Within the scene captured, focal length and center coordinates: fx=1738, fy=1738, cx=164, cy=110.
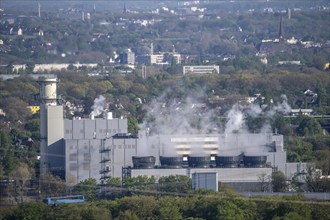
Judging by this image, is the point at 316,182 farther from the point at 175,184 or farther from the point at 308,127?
the point at 308,127

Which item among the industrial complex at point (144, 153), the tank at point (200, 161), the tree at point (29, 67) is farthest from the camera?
the tree at point (29, 67)

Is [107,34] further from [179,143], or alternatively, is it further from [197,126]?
[179,143]

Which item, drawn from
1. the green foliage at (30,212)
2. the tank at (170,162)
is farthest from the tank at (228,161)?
the green foliage at (30,212)

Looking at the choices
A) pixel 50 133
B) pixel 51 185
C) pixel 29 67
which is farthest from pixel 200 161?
pixel 29 67

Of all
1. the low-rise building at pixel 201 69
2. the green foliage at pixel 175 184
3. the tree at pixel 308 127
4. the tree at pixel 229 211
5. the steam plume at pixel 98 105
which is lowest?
the tree at pixel 229 211

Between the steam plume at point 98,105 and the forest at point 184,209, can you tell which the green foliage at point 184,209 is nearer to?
the forest at point 184,209

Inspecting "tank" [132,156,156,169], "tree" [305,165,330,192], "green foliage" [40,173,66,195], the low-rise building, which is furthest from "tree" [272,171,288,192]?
the low-rise building

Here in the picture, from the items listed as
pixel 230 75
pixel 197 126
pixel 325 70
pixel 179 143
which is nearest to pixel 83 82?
pixel 230 75

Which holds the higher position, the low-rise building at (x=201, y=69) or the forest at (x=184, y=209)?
the low-rise building at (x=201, y=69)

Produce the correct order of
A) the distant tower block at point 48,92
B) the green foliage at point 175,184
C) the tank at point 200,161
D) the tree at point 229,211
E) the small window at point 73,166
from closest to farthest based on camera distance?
the tree at point 229,211
the green foliage at point 175,184
the tank at point 200,161
the small window at point 73,166
the distant tower block at point 48,92
